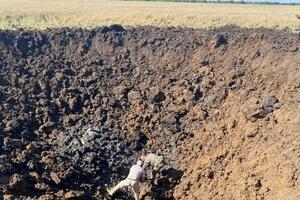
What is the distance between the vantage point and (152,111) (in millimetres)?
16062

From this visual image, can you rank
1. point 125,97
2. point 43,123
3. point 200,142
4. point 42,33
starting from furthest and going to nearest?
point 42,33
point 125,97
point 43,123
point 200,142

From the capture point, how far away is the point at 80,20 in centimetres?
2734

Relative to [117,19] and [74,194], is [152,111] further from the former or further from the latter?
[117,19]

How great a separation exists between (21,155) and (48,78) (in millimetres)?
5494

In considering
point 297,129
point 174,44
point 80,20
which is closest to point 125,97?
point 174,44

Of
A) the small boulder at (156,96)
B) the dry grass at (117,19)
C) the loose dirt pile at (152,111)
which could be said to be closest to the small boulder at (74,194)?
the loose dirt pile at (152,111)

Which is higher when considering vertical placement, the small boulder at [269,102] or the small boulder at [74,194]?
the small boulder at [269,102]

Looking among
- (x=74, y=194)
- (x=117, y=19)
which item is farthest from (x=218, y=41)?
(x=117, y=19)

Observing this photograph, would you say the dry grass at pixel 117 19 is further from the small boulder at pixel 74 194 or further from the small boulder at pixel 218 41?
the small boulder at pixel 74 194

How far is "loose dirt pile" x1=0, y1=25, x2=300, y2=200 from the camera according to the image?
1220 cm

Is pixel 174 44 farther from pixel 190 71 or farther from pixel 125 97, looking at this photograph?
pixel 125 97

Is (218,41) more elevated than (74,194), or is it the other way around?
(218,41)

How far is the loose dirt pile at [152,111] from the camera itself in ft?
40.0

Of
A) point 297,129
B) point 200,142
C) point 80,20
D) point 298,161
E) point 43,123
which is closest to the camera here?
point 298,161
